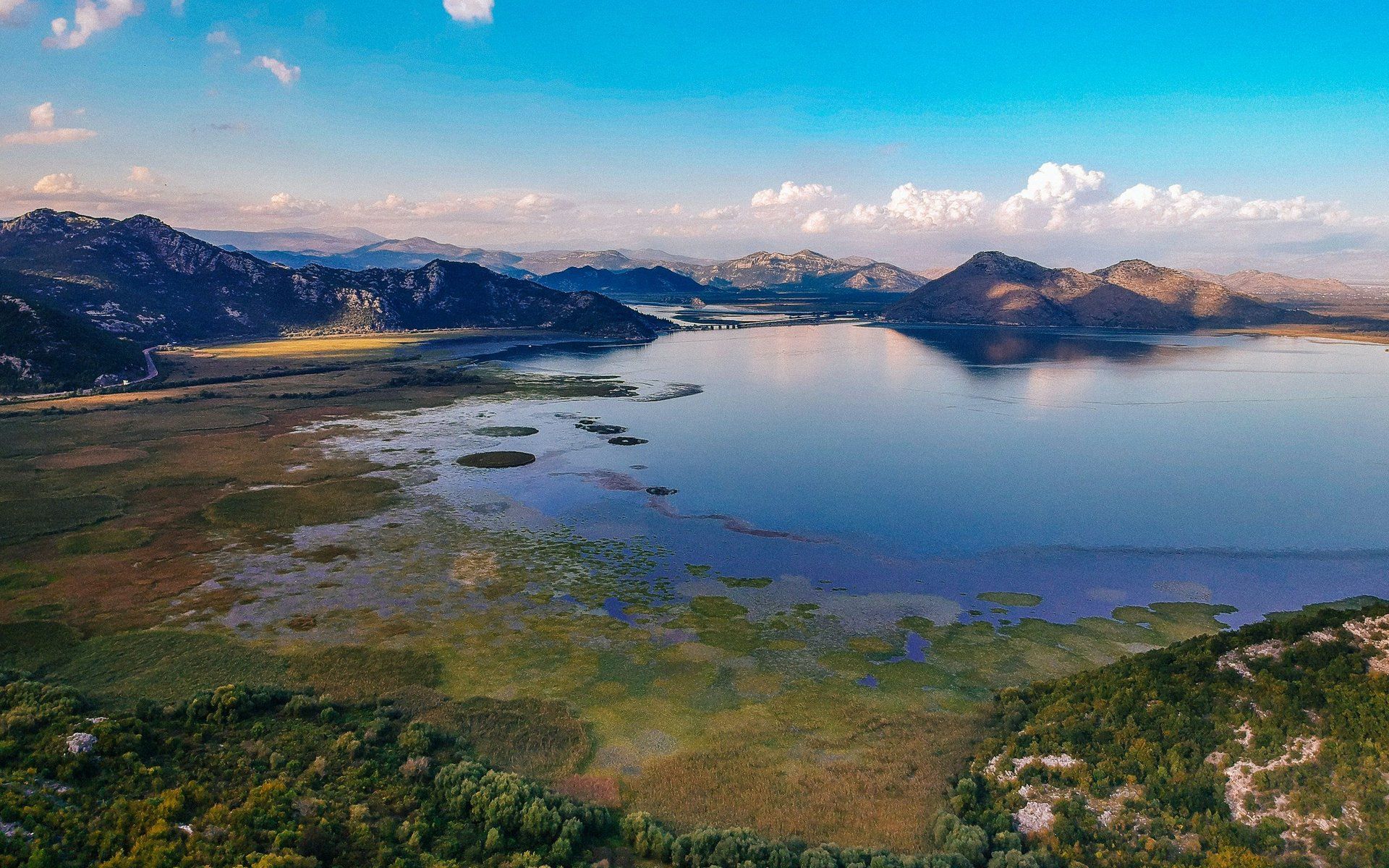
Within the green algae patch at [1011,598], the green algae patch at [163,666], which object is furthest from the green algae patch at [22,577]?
the green algae patch at [1011,598]

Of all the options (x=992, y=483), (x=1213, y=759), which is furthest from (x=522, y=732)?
(x=992, y=483)

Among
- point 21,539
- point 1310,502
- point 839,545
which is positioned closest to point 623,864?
point 839,545

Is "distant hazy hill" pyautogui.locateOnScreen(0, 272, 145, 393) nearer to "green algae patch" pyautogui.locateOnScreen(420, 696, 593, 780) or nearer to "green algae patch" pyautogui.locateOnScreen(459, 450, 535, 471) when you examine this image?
"green algae patch" pyautogui.locateOnScreen(459, 450, 535, 471)

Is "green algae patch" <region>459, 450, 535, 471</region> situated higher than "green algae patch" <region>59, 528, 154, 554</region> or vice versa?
"green algae patch" <region>459, 450, 535, 471</region>

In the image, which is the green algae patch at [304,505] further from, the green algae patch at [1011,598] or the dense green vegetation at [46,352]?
the dense green vegetation at [46,352]

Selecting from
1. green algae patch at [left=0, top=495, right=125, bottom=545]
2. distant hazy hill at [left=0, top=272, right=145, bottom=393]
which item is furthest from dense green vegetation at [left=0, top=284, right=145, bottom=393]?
green algae patch at [left=0, top=495, right=125, bottom=545]

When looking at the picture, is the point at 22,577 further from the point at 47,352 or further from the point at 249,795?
the point at 47,352
